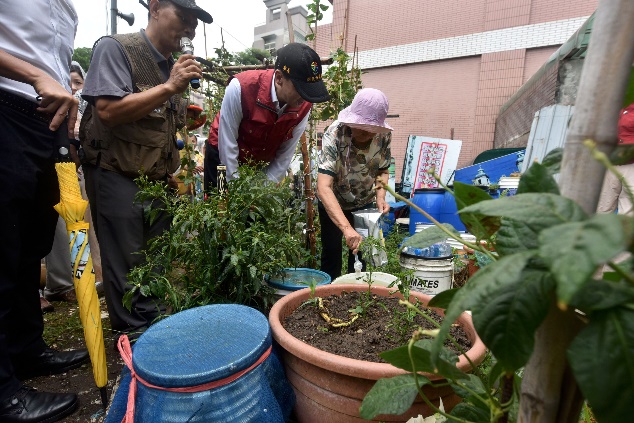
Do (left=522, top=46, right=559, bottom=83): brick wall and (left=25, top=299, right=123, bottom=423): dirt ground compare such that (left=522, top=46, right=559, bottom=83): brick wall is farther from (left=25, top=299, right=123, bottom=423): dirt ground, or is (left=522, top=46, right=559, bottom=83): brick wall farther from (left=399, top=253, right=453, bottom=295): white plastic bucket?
(left=25, top=299, right=123, bottom=423): dirt ground

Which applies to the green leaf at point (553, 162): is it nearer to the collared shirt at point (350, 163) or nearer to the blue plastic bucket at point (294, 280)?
the blue plastic bucket at point (294, 280)

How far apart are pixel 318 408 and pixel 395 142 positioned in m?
10.8

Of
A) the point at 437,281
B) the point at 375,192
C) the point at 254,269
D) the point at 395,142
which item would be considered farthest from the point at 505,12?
the point at 254,269

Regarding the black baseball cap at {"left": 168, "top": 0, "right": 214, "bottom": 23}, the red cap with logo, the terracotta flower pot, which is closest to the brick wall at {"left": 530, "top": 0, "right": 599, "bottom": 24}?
the red cap with logo

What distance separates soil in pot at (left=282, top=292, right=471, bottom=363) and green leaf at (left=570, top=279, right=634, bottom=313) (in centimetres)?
81

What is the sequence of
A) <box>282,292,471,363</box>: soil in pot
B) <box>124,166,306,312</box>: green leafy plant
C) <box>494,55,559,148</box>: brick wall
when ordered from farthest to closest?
<box>494,55,559,148</box>: brick wall → <box>124,166,306,312</box>: green leafy plant → <box>282,292,471,363</box>: soil in pot

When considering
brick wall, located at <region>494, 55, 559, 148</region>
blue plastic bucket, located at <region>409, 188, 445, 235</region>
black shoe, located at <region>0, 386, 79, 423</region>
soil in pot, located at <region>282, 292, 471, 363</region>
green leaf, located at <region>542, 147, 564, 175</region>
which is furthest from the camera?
brick wall, located at <region>494, 55, 559, 148</region>

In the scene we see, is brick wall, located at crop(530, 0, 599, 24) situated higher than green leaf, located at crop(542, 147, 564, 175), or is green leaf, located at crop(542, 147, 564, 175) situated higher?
brick wall, located at crop(530, 0, 599, 24)

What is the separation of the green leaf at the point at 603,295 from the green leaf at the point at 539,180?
0.44 ft

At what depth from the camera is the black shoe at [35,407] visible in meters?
1.42

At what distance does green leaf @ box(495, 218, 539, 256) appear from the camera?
1.49 ft

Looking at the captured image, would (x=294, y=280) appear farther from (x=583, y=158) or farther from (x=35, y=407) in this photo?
(x=583, y=158)

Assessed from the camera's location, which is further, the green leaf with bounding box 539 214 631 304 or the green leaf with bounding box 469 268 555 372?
the green leaf with bounding box 469 268 555 372

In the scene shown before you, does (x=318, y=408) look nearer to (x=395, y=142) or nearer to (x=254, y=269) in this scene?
(x=254, y=269)
